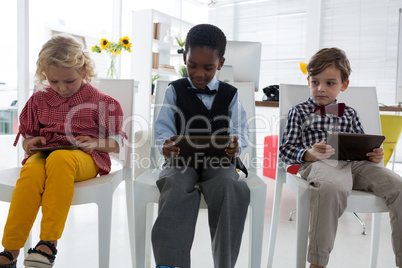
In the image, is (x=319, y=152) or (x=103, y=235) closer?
(x=103, y=235)

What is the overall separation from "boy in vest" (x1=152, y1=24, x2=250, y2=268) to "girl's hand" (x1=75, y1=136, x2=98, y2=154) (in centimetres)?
24

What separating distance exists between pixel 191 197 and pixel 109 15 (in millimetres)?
4049

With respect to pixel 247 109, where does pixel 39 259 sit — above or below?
below

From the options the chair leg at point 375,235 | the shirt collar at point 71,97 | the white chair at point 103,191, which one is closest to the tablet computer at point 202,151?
the white chair at point 103,191

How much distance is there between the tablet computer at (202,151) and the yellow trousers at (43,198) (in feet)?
1.14

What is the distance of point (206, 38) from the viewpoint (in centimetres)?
122

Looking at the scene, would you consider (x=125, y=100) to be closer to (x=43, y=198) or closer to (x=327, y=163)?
(x=43, y=198)

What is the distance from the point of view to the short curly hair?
1222 mm

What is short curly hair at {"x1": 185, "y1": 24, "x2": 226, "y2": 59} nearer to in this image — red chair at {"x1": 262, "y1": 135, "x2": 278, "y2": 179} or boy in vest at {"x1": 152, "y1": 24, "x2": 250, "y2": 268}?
boy in vest at {"x1": 152, "y1": 24, "x2": 250, "y2": 268}

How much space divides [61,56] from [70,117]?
227mm

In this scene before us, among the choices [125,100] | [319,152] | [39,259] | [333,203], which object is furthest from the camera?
[125,100]

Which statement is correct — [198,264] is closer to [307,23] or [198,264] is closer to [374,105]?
[374,105]

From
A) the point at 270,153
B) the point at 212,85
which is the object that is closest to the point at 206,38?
the point at 212,85

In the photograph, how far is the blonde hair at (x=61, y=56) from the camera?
1.25 metres
